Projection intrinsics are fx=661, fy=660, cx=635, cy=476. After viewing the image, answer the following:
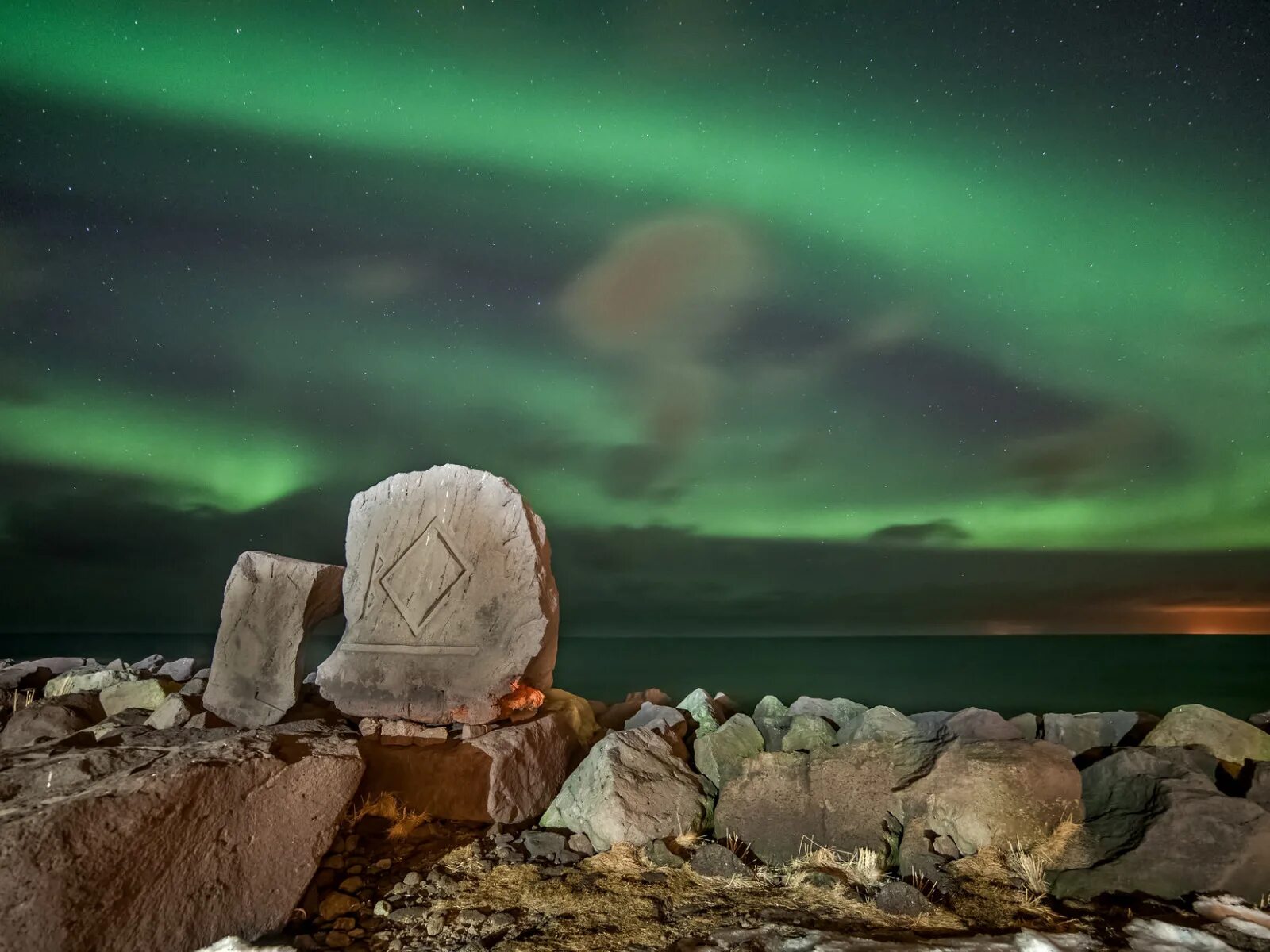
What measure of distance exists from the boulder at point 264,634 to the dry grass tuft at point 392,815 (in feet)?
5.78

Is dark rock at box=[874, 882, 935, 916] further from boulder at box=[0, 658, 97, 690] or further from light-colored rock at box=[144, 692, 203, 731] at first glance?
boulder at box=[0, 658, 97, 690]

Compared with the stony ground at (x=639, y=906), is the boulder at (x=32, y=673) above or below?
below

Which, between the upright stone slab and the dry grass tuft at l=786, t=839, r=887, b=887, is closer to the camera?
the dry grass tuft at l=786, t=839, r=887, b=887

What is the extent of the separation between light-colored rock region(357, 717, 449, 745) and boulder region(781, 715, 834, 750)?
3.32 m

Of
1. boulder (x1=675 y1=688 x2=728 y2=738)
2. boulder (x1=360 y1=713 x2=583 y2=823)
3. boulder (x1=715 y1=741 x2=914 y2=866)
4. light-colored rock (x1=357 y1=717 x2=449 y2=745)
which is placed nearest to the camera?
boulder (x1=715 y1=741 x2=914 y2=866)

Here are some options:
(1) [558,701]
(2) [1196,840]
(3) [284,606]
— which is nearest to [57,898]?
(3) [284,606]

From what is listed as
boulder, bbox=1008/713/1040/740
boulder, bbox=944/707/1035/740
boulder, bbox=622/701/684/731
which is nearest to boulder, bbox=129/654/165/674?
boulder, bbox=622/701/684/731

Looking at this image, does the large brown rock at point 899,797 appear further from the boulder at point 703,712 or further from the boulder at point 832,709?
the boulder at point 832,709

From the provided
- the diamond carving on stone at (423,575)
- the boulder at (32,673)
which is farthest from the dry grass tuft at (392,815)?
the boulder at (32,673)

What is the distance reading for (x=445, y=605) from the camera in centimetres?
637

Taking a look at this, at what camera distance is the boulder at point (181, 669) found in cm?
1032

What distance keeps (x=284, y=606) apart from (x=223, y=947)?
156 inches

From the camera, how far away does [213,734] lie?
4953 mm

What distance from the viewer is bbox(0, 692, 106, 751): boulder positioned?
6500mm
